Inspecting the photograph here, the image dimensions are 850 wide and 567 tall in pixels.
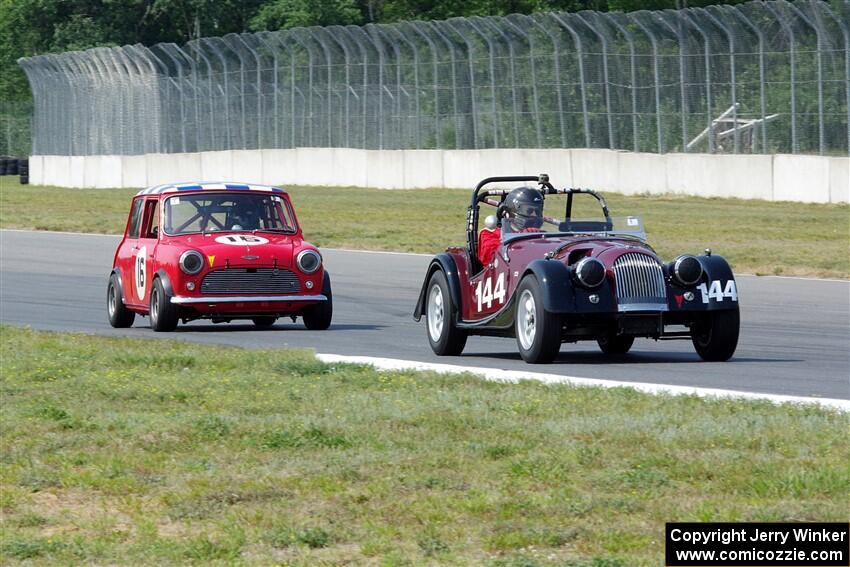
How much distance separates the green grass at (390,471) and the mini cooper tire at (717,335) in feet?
7.47

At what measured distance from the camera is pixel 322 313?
15828mm

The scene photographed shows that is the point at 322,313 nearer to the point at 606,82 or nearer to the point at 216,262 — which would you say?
the point at 216,262

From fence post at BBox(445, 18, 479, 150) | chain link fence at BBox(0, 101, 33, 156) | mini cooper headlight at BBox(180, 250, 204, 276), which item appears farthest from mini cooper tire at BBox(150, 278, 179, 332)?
chain link fence at BBox(0, 101, 33, 156)

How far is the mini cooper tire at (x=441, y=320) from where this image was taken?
12.9 m

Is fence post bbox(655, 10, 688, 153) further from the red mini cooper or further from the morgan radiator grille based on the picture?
the morgan radiator grille

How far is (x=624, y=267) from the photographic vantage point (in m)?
11.7

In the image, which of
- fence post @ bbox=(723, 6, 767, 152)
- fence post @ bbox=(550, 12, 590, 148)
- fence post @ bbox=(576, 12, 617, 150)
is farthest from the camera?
fence post @ bbox=(550, 12, 590, 148)

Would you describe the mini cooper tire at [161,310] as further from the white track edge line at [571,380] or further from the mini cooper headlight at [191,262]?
the white track edge line at [571,380]

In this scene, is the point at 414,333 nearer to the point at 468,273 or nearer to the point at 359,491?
the point at 468,273

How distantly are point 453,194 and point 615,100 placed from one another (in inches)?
205

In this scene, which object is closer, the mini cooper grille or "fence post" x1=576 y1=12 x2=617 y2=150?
the mini cooper grille

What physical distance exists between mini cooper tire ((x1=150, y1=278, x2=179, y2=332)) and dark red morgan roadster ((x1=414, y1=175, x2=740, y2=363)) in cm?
327

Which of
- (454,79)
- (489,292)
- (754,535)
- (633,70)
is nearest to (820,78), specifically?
(633,70)

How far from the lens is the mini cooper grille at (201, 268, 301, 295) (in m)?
15.3
